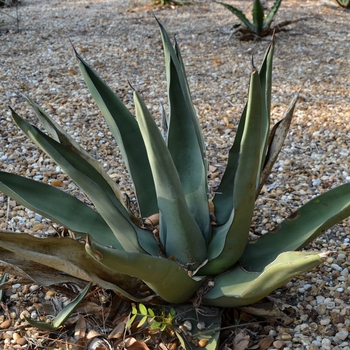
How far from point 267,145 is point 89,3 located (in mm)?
4787

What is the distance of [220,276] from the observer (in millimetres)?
1353

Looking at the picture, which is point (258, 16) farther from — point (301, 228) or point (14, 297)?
point (14, 297)

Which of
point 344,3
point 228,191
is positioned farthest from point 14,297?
point 344,3

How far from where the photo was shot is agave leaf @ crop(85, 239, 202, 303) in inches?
37.7

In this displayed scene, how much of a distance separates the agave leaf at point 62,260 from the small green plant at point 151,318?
0.05 m

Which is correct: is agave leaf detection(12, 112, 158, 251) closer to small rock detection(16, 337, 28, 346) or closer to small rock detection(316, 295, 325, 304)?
small rock detection(16, 337, 28, 346)

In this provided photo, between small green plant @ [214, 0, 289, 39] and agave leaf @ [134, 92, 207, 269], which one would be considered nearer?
agave leaf @ [134, 92, 207, 269]

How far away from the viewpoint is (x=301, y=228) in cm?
136

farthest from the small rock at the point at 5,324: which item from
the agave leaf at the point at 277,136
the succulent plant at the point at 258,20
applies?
the succulent plant at the point at 258,20

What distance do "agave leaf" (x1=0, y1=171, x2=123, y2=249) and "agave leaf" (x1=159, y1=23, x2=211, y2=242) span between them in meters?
0.26

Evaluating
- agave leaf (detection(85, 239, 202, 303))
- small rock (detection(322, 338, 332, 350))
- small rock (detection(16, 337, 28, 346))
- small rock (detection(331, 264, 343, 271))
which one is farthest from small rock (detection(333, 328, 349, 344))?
small rock (detection(16, 337, 28, 346))

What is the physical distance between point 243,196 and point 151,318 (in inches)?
17.9

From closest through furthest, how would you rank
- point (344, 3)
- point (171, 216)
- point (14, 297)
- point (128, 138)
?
point (171, 216)
point (128, 138)
point (14, 297)
point (344, 3)

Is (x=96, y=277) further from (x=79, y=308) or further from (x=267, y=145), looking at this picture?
(x=267, y=145)
